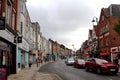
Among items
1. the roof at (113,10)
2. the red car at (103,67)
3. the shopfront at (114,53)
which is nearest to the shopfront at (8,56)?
the red car at (103,67)

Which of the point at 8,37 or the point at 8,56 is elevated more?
the point at 8,37

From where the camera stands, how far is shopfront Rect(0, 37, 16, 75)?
72.1ft

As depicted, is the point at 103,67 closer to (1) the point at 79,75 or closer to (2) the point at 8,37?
(1) the point at 79,75

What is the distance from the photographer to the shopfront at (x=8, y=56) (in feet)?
72.1

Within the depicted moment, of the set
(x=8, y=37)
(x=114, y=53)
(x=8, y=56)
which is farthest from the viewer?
(x=114, y=53)

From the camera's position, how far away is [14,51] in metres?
28.1

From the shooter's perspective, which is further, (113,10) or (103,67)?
(113,10)

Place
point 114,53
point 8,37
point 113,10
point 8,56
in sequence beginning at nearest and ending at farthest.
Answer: point 8,37
point 8,56
point 114,53
point 113,10

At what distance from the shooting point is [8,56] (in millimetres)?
25156

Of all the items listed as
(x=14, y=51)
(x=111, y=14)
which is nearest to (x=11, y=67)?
(x=14, y=51)

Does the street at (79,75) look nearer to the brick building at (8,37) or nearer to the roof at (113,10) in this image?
the brick building at (8,37)

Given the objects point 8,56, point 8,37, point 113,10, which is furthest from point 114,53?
point 8,37

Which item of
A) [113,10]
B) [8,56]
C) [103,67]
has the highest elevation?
[113,10]

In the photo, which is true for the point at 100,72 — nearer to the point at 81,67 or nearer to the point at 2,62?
the point at 2,62
